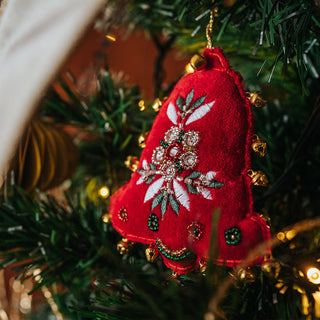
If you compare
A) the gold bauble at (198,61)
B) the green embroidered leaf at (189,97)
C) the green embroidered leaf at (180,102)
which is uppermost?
the gold bauble at (198,61)

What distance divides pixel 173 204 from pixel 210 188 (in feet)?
0.10

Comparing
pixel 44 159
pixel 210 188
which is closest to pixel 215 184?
pixel 210 188

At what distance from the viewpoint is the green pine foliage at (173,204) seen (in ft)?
0.71

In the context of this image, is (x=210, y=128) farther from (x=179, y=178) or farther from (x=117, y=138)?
(x=117, y=138)

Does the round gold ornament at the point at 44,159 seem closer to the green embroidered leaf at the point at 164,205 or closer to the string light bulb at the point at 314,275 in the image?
the green embroidered leaf at the point at 164,205

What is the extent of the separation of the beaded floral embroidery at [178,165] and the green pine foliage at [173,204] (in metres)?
0.01

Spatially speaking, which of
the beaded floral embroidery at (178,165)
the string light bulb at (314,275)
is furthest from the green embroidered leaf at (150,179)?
the string light bulb at (314,275)

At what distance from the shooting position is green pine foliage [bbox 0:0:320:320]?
8.5 inches

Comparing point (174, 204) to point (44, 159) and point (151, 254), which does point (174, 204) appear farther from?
point (44, 159)

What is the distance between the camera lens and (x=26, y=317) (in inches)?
17.1

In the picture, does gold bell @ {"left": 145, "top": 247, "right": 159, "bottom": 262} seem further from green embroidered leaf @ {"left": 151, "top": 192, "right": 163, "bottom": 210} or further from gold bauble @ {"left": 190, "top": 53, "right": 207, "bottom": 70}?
gold bauble @ {"left": 190, "top": 53, "right": 207, "bottom": 70}

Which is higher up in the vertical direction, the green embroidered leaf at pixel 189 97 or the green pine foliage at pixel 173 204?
the green embroidered leaf at pixel 189 97

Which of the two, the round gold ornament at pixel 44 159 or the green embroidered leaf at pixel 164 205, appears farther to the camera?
the round gold ornament at pixel 44 159

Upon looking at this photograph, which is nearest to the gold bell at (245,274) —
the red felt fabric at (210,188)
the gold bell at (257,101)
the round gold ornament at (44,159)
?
the red felt fabric at (210,188)
